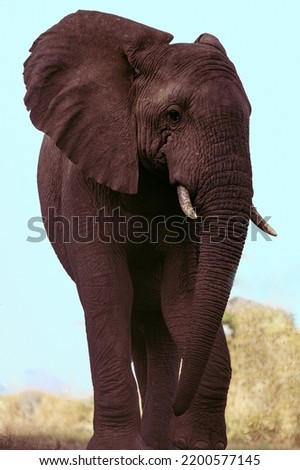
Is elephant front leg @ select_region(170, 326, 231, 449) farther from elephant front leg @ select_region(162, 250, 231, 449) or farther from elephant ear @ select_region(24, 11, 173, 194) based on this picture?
elephant ear @ select_region(24, 11, 173, 194)

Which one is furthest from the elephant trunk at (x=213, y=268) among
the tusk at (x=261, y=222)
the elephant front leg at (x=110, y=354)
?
the elephant front leg at (x=110, y=354)

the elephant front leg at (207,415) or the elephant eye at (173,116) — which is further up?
the elephant eye at (173,116)

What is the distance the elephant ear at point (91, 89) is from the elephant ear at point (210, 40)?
0.19 m

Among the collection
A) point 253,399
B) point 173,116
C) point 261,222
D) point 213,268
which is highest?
point 173,116

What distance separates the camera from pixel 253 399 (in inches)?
413

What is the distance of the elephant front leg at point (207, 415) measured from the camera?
626 cm

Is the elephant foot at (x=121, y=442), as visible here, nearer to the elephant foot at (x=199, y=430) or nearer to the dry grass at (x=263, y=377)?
the elephant foot at (x=199, y=430)

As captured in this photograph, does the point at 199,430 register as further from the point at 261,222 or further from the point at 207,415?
the point at 261,222

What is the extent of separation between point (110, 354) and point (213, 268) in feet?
2.63

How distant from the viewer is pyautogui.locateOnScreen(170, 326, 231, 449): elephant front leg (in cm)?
626

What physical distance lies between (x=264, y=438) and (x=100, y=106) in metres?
4.96

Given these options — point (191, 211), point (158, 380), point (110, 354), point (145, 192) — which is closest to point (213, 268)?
point (191, 211)

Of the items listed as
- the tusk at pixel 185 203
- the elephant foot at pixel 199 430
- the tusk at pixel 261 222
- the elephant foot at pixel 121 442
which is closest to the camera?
the tusk at pixel 185 203

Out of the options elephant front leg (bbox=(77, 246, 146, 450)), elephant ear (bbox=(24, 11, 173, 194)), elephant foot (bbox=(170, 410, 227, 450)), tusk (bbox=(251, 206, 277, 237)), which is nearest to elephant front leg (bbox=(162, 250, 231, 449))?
elephant foot (bbox=(170, 410, 227, 450))
